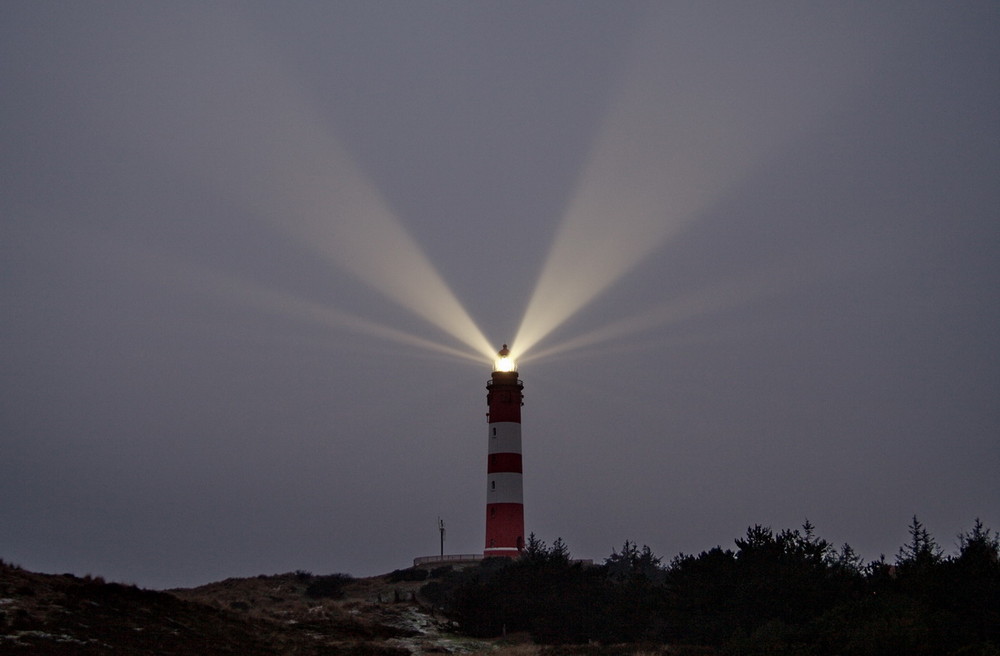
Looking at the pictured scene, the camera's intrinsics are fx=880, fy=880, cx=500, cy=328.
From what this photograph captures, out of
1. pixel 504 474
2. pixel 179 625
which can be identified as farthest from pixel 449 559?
pixel 179 625

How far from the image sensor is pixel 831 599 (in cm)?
2967

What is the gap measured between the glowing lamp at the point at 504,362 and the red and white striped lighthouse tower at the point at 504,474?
5.35 ft

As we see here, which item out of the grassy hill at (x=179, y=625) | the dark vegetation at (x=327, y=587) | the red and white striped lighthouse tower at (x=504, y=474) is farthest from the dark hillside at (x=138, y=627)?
the red and white striped lighthouse tower at (x=504, y=474)

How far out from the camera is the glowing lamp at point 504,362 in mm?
→ 62594

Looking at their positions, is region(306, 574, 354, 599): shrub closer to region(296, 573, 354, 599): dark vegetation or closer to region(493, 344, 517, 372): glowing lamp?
region(296, 573, 354, 599): dark vegetation

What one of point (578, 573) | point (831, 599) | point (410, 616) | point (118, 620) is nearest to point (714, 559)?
point (831, 599)

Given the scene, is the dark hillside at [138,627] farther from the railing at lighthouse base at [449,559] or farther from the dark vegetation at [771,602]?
the railing at lighthouse base at [449,559]

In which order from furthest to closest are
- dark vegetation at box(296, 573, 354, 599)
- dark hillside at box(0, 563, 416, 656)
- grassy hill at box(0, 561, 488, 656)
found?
1. dark vegetation at box(296, 573, 354, 599)
2. grassy hill at box(0, 561, 488, 656)
3. dark hillside at box(0, 563, 416, 656)

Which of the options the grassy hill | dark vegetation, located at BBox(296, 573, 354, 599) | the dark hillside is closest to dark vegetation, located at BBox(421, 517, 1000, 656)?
the grassy hill

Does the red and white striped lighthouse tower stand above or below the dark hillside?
above

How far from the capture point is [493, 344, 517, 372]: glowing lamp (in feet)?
205

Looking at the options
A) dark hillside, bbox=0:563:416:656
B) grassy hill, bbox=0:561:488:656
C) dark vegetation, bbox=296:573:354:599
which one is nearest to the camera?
dark hillside, bbox=0:563:416:656

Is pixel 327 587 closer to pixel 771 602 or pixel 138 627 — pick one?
pixel 138 627

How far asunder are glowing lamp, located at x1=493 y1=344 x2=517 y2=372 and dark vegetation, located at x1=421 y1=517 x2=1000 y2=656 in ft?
66.5
